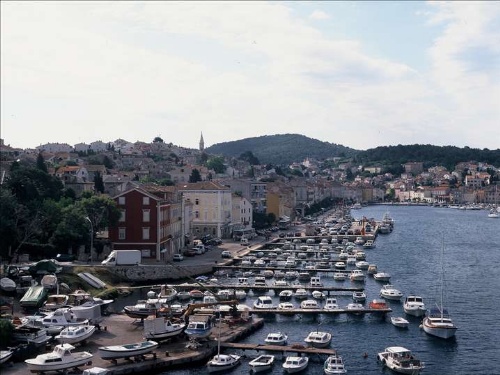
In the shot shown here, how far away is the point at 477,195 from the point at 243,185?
12688cm

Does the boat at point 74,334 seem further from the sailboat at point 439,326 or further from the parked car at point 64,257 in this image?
the parked car at point 64,257

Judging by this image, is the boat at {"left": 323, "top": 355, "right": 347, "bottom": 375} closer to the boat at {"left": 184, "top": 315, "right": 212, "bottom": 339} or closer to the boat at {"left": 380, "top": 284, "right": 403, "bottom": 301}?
the boat at {"left": 184, "top": 315, "right": 212, "bottom": 339}

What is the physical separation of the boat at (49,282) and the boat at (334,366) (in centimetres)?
1669

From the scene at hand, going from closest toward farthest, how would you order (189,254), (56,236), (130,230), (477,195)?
(56,236) < (130,230) < (189,254) < (477,195)

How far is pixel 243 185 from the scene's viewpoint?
89.2 m

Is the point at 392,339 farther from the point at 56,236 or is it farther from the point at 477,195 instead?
the point at 477,195

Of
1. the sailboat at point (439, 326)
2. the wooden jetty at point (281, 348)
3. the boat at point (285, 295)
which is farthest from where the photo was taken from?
the boat at point (285, 295)

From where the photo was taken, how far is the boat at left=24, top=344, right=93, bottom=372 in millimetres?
24406

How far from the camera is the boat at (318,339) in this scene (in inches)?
1168

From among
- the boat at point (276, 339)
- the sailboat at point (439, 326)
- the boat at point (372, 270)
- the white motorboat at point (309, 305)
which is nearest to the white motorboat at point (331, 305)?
the white motorboat at point (309, 305)

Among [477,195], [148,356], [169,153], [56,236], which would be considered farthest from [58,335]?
[477,195]

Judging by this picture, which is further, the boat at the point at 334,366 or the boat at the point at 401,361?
the boat at the point at 401,361

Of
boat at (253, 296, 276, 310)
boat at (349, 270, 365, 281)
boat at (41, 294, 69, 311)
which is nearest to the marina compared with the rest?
boat at (349, 270, 365, 281)

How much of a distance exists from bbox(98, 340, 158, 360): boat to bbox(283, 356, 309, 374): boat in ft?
17.1
